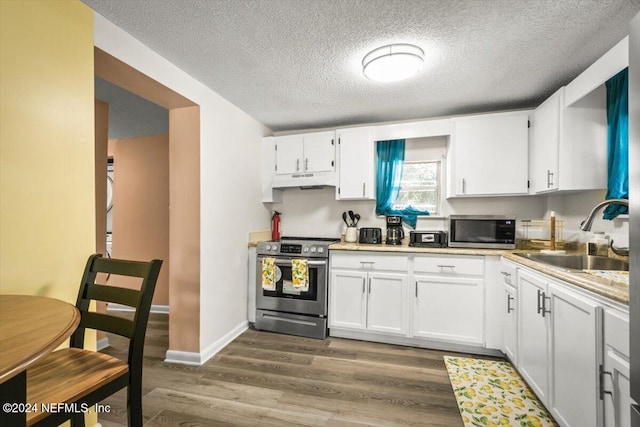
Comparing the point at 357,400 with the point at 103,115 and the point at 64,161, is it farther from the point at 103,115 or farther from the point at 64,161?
the point at 103,115

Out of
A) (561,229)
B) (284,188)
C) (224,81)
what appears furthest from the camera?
(284,188)

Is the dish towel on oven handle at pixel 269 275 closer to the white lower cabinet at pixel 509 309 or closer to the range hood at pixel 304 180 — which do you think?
the range hood at pixel 304 180

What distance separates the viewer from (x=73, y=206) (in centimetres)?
141

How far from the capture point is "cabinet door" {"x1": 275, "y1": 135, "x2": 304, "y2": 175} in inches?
131

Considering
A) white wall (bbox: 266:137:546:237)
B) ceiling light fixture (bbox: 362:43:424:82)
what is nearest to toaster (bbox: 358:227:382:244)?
white wall (bbox: 266:137:546:237)

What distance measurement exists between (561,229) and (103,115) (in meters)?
4.52

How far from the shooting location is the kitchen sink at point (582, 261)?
186cm

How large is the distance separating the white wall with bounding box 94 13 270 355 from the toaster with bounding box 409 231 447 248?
70.5 inches

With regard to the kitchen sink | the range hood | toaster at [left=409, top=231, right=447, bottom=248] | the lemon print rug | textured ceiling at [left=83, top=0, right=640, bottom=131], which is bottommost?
the lemon print rug

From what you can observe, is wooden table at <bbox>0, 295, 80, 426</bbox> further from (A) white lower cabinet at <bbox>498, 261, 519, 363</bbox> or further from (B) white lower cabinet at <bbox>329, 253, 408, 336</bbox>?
(A) white lower cabinet at <bbox>498, 261, 519, 363</bbox>

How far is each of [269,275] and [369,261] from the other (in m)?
1.06

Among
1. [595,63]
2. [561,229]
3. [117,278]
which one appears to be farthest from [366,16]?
[117,278]

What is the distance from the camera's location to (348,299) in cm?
285

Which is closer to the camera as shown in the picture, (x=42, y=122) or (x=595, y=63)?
(x=42, y=122)
